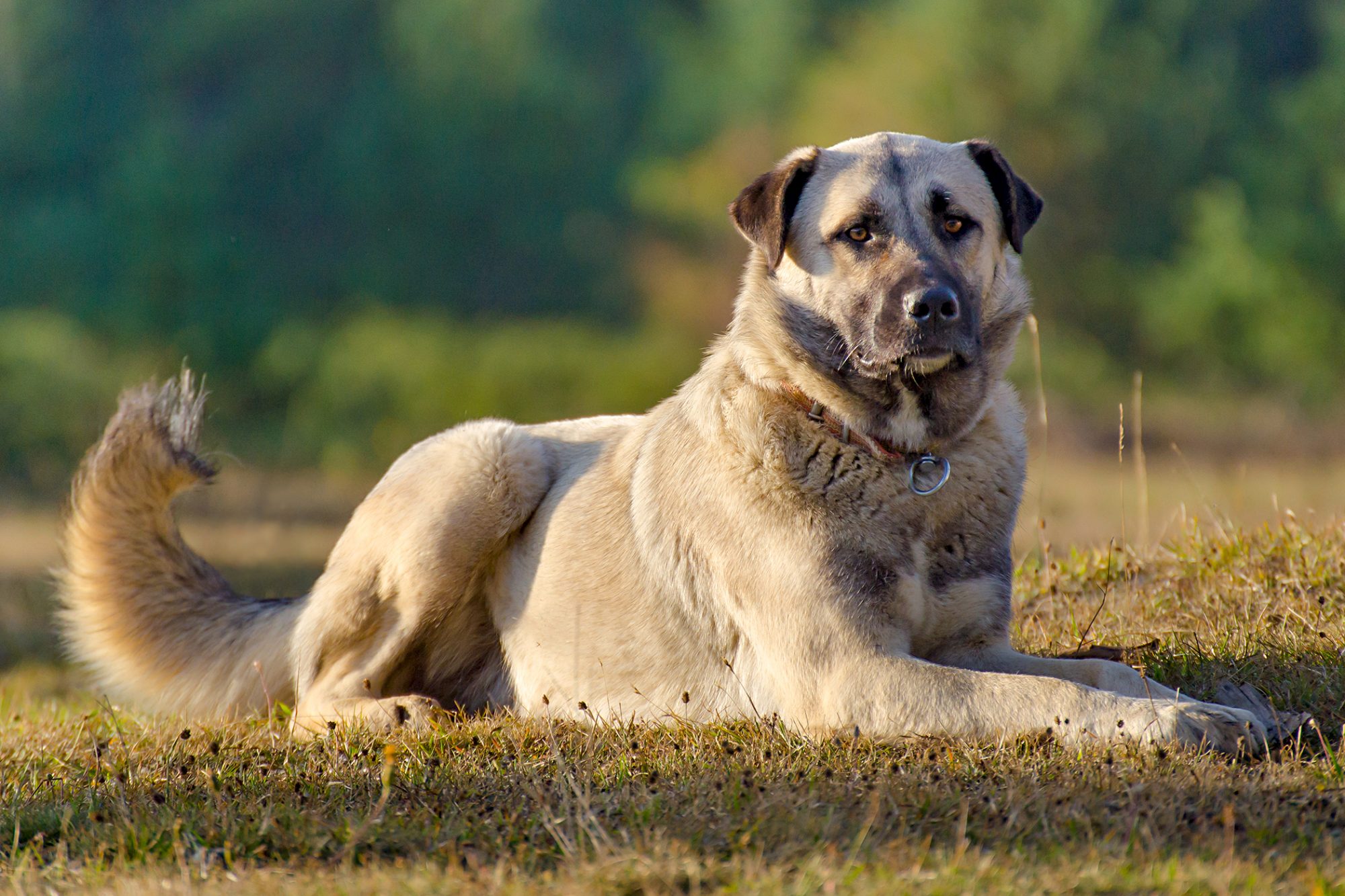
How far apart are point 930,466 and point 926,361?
348 mm

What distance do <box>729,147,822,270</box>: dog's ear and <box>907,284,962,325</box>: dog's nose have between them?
60 centimetres

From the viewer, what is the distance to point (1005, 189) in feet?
15.0

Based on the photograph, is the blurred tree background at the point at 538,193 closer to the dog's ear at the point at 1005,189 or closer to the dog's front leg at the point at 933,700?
the dog's ear at the point at 1005,189

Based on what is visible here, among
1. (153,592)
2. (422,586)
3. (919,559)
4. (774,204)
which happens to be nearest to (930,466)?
(919,559)

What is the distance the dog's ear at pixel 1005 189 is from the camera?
4.55 m

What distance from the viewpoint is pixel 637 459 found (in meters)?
4.70

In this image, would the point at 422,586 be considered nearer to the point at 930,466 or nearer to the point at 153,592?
the point at 153,592

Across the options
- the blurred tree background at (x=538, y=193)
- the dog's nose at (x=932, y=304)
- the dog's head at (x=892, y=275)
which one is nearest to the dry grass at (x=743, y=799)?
the dog's head at (x=892, y=275)

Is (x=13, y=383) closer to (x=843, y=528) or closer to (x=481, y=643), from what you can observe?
(x=481, y=643)

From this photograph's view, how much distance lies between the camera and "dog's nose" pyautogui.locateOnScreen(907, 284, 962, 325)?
4.02 metres

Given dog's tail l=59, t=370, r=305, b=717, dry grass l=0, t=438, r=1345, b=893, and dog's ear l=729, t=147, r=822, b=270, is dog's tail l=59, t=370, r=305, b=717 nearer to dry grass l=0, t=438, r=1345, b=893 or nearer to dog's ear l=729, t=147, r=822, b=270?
dry grass l=0, t=438, r=1345, b=893

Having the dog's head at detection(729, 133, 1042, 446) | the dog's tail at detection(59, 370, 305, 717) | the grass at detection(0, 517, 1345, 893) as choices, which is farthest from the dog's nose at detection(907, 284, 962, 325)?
the dog's tail at detection(59, 370, 305, 717)

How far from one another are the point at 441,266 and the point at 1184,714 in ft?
79.0

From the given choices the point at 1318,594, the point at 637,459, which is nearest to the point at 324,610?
the point at 637,459
